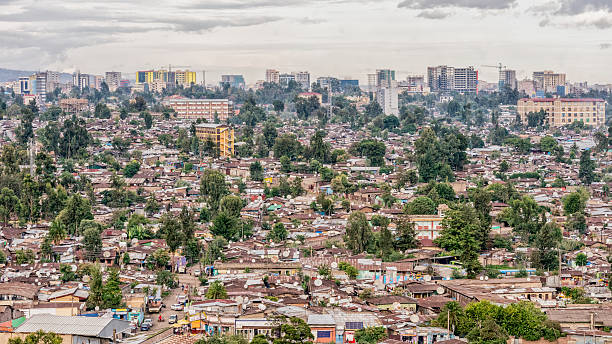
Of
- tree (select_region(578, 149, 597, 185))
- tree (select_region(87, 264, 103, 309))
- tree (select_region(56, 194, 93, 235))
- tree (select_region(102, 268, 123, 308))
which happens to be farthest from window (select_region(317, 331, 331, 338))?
tree (select_region(578, 149, 597, 185))

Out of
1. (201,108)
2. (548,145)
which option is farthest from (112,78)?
(548,145)

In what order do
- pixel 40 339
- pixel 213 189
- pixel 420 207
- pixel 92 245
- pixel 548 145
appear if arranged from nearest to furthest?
pixel 40 339 → pixel 92 245 → pixel 420 207 → pixel 213 189 → pixel 548 145

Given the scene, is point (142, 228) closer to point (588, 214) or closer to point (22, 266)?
point (22, 266)

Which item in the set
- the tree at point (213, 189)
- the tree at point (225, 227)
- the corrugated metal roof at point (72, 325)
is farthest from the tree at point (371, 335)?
the tree at point (213, 189)

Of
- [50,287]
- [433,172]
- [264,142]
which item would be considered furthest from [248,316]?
[264,142]

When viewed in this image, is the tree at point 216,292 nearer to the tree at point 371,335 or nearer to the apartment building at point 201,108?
the tree at point 371,335

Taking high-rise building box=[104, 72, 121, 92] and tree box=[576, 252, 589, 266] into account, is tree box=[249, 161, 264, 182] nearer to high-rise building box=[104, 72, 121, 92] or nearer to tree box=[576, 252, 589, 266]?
tree box=[576, 252, 589, 266]

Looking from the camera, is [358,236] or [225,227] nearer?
[358,236]

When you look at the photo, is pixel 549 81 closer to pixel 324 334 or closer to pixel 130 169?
pixel 130 169
